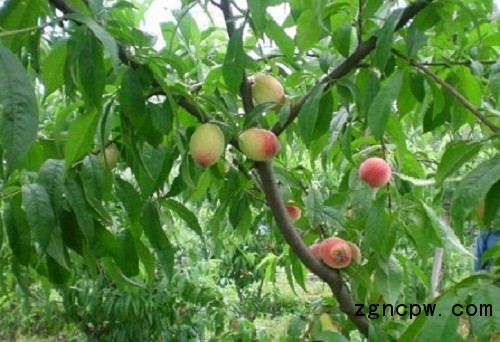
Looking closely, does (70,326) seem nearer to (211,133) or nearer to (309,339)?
(309,339)

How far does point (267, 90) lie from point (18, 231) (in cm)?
41

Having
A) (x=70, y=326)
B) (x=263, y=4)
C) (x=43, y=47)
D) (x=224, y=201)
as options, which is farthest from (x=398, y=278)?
(x=70, y=326)

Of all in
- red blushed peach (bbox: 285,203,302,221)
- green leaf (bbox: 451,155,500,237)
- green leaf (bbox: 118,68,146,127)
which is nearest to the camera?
green leaf (bbox: 451,155,500,237)

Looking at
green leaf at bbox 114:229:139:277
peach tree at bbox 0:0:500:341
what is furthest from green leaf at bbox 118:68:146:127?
green leaf at bbox 114:229:139:277

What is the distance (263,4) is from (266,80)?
0.33 metres

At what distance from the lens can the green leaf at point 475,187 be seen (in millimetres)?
602

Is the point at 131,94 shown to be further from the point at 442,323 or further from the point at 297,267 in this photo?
the point at 297,267

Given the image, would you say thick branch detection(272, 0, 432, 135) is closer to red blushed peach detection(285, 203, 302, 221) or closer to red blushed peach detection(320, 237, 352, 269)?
red blushed peach detection(320, 237, 352, 269)

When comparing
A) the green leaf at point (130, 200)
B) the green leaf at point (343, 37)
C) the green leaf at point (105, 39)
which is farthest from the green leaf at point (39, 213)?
the green leaf at point (343, 37)

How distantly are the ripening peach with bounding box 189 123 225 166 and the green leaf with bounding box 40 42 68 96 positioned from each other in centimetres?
18

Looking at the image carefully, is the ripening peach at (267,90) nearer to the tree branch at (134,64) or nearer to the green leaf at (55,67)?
the tree branch at (134,64)

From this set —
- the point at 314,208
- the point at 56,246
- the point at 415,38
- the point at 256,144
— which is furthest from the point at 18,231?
the point at 415,38

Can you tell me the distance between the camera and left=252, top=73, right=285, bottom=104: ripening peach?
0.95 m

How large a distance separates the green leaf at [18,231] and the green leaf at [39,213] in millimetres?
81
